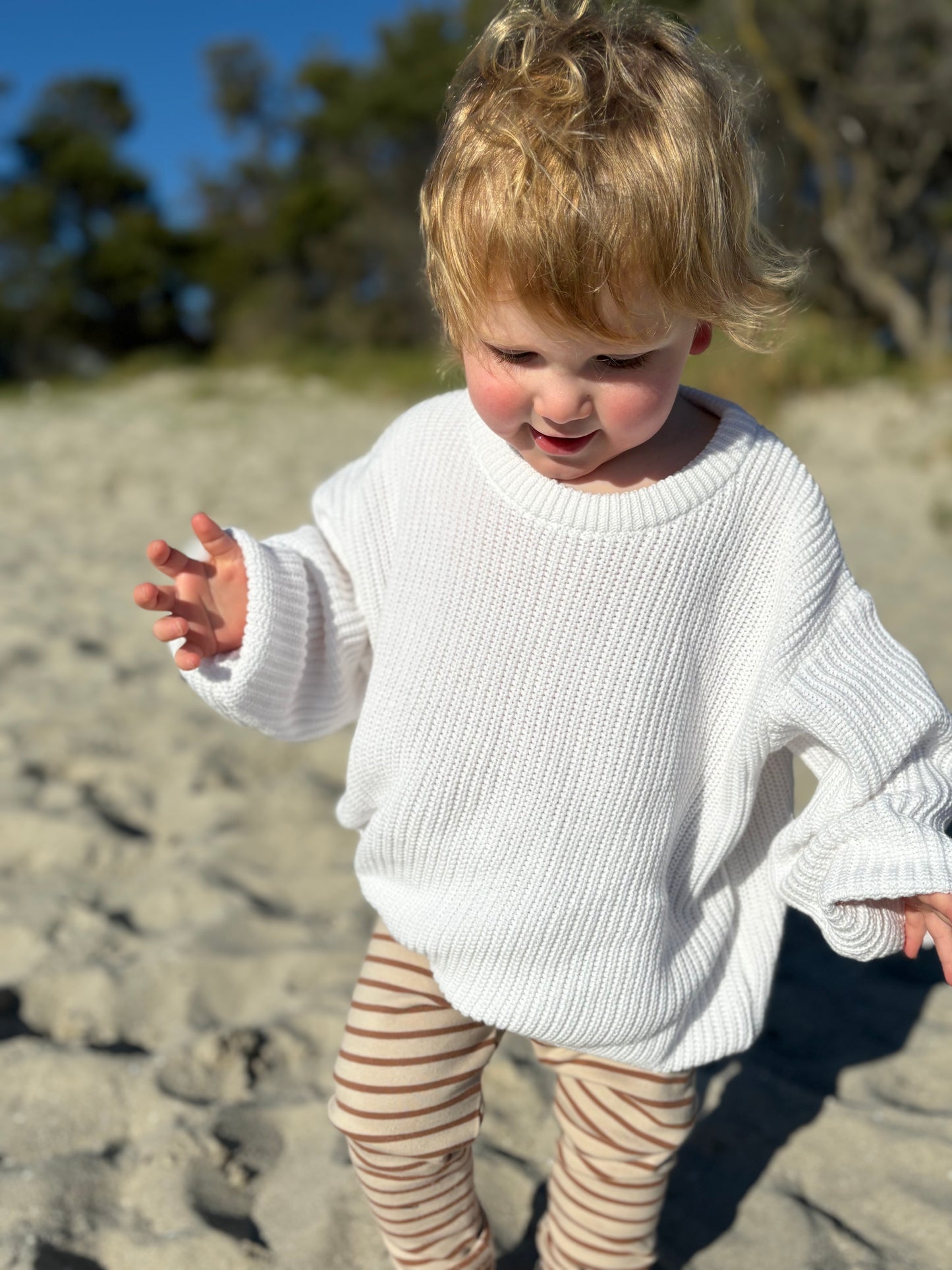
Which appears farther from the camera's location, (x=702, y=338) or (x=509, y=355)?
(x=702, y=338)

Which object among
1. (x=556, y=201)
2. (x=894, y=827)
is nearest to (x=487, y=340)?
(x=556, y=201)

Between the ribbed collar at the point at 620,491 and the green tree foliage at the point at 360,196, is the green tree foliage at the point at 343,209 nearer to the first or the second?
the green tree foliage at the point at 360,196

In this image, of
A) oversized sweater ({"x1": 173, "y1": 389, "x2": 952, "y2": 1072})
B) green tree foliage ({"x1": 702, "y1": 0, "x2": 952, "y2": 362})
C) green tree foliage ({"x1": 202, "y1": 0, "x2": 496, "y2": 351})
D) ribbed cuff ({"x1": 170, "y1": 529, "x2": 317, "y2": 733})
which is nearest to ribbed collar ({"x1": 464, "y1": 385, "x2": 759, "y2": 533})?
oversized sweater ({"x1": 173, "y1": 389, "x2": 952, "y2": 1072})

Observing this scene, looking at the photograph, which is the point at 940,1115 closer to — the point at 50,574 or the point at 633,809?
the point at 633,809

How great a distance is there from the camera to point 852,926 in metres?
1.38

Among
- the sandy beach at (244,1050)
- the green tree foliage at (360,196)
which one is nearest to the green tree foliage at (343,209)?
the green tree foliage at (360,196)

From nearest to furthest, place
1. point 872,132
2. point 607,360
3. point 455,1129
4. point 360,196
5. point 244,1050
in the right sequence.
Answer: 1. point 607,360
2. point 455,1129
3. point 244,1050
4. point 872,132
5. point 360,196

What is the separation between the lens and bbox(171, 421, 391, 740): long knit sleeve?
4.95 feet

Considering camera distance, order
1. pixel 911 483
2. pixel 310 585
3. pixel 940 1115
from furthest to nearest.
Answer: pixel 911 483 → pixel 940 1115 → pixel 310 585

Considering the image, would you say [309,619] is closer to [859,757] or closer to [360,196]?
[859,757]

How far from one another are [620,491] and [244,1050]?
1.27 metres

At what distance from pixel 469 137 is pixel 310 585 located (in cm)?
63

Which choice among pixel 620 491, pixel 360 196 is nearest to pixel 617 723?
pixel 620 491

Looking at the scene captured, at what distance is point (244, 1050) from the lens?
2037 mm
